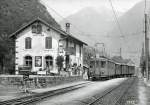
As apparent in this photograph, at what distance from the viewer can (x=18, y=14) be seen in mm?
113812

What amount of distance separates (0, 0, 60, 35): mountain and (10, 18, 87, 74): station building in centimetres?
4339

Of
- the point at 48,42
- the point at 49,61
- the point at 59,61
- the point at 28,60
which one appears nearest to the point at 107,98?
the point at 59,61

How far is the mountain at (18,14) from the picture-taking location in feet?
327

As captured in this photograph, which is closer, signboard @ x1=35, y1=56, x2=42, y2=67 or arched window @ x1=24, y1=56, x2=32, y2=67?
signboard @ x1=35, y1=56, x2=42, y2=67

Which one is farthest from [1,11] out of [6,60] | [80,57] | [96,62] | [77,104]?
[77,104]

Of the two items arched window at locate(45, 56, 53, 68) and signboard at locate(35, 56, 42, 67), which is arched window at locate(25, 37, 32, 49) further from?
arched window at locate(45, 56, 53, 68)

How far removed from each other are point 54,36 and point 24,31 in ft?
14.5

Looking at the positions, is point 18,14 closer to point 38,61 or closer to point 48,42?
point 48,42

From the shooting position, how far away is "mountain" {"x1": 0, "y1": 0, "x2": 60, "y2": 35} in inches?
3930

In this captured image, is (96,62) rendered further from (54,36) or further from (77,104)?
(77,104)

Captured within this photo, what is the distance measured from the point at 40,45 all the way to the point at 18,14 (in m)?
Answer: 64.5

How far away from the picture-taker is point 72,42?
5578 cm

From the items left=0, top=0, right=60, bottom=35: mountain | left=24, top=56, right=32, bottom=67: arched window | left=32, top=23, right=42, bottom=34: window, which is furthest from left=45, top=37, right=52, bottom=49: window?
left=0, top=0, right=60, bottom=35: mountain

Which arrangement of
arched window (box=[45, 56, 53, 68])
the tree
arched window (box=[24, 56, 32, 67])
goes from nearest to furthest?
the tree → arched window (box=[45, 56, 53, 68]) → arched window (box=[24, 56, 32, 67])
